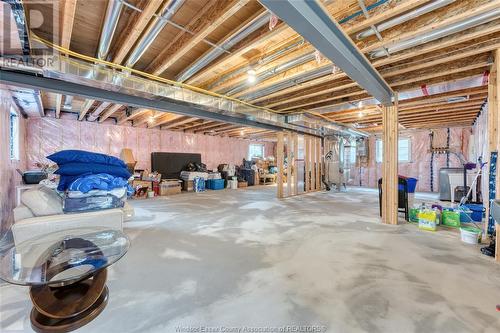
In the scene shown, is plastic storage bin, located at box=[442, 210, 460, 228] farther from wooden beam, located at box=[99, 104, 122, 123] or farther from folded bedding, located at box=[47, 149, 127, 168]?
wooden beam, located at box=[99, 104, 122, 123]

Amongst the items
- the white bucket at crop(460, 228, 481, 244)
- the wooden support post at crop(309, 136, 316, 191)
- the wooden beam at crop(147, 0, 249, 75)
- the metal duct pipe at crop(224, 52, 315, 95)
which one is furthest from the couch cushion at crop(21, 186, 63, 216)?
the wooden support post at crop(309, 136, 316, 191)

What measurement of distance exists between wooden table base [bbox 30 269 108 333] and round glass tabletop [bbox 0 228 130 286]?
0.18m

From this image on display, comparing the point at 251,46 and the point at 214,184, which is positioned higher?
the point at 251,46

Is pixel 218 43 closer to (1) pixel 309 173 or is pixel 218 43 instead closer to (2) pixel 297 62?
(2) pixel 297 62

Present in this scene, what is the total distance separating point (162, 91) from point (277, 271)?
3.03 metres

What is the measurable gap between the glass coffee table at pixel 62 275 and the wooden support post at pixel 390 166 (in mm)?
4069

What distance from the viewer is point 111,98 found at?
11.5ft

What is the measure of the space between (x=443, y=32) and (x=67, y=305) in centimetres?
401

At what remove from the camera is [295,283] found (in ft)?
6.42

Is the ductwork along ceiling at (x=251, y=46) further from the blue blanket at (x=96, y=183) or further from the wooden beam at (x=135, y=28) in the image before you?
the blue blanket at (x=96, y=183)

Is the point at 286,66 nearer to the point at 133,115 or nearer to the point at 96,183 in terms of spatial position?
the point at 96,183

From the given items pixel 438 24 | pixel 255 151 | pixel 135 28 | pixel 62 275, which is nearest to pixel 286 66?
pixel 438 24

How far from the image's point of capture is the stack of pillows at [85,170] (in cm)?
248

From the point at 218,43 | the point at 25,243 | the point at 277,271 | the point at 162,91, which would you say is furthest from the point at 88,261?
the point at 162,91
